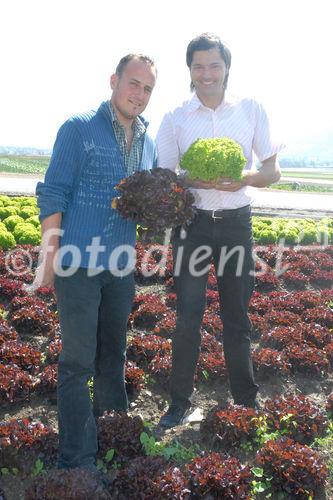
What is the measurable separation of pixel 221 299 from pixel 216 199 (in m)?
0.77

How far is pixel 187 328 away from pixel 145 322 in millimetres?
2677

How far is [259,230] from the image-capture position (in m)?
12.1

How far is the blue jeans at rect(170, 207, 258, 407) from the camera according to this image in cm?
381

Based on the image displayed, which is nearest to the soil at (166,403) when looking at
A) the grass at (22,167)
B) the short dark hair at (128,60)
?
the short dark hair at (128,60)

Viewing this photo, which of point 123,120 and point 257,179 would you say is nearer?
point 123,120

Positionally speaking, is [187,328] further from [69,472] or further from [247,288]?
[69,472]

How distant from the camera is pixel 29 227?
35.5 ft

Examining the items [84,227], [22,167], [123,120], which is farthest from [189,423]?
[22,167]

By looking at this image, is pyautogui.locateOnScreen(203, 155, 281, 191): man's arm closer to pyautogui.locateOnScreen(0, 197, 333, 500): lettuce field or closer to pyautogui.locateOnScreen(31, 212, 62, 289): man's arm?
pyautogui.locateOnScreen(31, 212, 62, 289): man's arm

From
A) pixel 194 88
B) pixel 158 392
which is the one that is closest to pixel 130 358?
pixel 158 392

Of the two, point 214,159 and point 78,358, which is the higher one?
point 214,159

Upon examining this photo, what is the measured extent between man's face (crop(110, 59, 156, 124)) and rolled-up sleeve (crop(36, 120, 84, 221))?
0.33m

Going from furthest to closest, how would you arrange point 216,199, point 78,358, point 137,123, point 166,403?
1. point 166,403
2. point 216,199
3. point 137,123
4. point 78,358

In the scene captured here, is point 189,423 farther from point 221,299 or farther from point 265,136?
point 265,136
